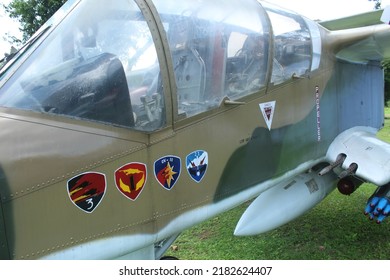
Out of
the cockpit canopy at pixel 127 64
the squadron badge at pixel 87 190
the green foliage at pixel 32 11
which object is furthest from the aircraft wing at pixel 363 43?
the green foliage at pixel 32 11

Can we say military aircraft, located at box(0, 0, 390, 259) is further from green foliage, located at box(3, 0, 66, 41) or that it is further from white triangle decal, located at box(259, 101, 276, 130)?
green foliage, located at box(3, 0, 66, 41)

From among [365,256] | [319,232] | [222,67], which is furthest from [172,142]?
[319,232]

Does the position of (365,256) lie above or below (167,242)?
below

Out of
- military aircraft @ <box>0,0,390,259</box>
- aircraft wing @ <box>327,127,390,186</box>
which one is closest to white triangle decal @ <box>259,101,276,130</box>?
military aircraft @ <box>0,0,390,259</box>

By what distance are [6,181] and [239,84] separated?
5.63ft

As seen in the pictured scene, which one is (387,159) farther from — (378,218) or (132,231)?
(132,231)

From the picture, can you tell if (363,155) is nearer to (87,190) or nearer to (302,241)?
(302,241)

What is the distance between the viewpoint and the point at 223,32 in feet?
9.05

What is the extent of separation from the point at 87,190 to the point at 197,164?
772 millimetres

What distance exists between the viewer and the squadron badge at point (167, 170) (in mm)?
2186

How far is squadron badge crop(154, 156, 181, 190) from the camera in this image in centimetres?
219

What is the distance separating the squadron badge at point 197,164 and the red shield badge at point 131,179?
35 centimetres

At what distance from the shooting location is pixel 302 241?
4.81 metres

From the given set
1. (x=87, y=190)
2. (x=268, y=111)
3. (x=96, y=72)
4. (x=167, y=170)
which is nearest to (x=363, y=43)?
(x=268, y=111)
